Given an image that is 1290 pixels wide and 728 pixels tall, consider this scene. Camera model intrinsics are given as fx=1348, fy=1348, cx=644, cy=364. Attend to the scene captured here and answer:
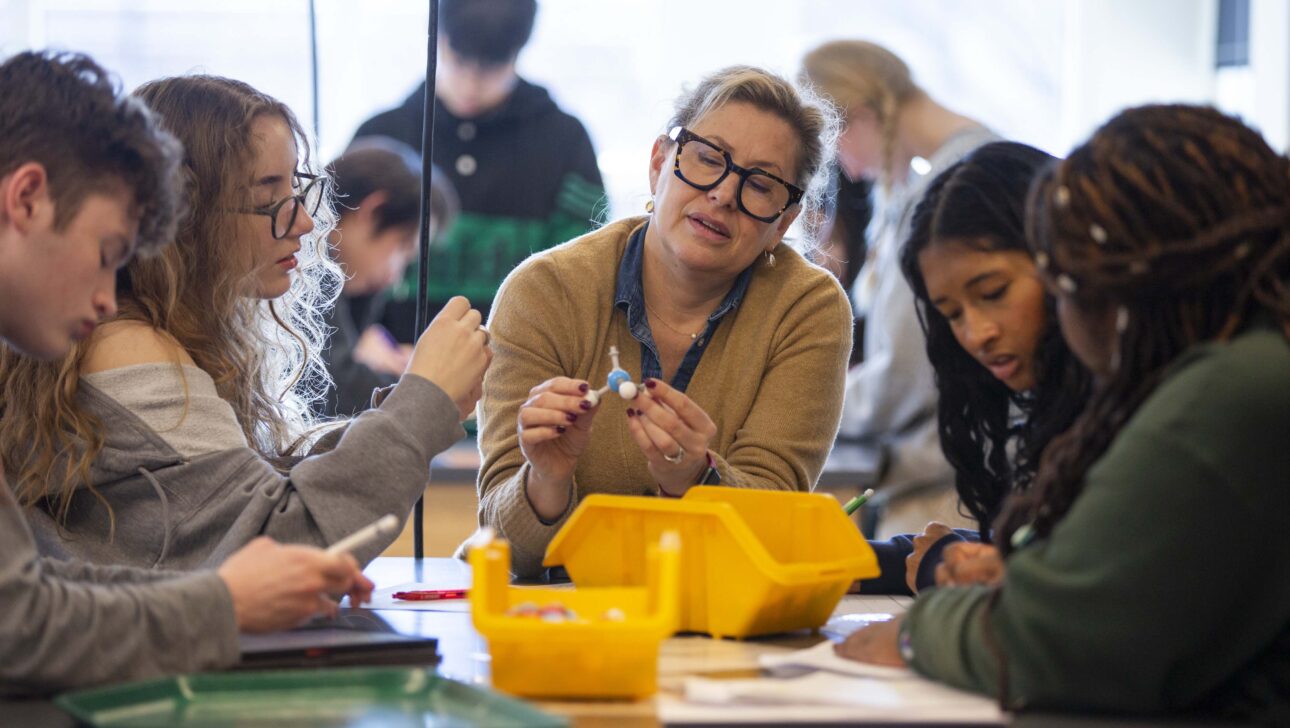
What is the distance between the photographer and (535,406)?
156 centimetres

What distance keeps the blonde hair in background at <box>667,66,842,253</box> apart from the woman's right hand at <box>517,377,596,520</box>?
1.55 feet

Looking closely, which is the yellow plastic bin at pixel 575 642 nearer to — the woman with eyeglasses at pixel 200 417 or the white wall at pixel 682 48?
the woman with eyeglasses at pixel 200 417

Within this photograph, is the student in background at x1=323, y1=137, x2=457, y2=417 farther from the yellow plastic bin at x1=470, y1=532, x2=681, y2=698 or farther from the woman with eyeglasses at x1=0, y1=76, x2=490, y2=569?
the yellow plastic bin at x1=470, y1=532, x2=681, y2=698

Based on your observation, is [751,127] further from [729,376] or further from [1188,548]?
[1188,548]

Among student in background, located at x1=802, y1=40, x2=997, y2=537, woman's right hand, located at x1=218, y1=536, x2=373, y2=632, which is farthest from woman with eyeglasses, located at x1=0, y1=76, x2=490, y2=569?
student in background, located at x1=802, y1=40, x2=997, y2=537

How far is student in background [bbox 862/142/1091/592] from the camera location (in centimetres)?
141

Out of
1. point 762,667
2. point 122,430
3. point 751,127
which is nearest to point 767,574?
point 762,667

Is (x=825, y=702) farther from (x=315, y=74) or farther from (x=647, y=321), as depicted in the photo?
(x=315, y=74)

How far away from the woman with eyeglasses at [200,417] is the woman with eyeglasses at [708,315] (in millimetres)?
309

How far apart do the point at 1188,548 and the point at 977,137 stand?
2058mm

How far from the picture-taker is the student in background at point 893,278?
Answer: 299cm

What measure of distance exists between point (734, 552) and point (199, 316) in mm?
670

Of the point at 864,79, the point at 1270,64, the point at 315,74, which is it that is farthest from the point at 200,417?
the point at 1270,64

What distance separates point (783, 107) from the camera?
1823 millimetres
